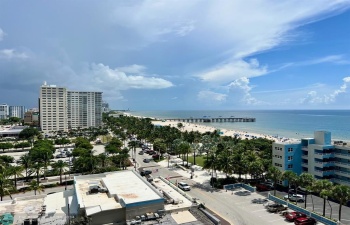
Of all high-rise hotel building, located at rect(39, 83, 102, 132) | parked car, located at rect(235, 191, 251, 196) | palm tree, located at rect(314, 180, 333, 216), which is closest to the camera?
palm tree, located at rect(314, 180, 333, 216)

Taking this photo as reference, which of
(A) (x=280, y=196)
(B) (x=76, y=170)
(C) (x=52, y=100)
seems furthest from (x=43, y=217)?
(C) (x=52, y=100)

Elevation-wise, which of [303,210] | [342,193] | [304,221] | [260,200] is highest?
[342,193]

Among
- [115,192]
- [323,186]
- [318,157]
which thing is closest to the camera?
[115,192]

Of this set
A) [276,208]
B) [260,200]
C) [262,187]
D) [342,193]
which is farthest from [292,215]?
[262,187]

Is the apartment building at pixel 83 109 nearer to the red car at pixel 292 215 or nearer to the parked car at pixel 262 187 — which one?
the parked car at pixel 262 187

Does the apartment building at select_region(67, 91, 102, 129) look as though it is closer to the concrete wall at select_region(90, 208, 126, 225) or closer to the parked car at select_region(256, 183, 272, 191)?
the parked car at select_region(256, 183, 272, 191)

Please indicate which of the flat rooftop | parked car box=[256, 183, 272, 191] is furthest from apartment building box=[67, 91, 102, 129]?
parked car box=[256, 183, 272, 191]

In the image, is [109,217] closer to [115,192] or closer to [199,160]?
[115,192]

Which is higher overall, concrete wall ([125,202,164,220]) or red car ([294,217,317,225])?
Result: concrete wall ([125,202,164,220])
